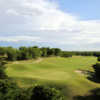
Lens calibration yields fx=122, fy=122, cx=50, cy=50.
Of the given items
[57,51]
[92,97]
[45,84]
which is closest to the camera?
[92,97]

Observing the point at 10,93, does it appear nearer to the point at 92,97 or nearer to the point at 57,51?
the point at 92,97

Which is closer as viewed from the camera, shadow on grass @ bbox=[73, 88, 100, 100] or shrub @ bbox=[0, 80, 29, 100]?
shrub @ bbox=[0, 80, 29, 100]

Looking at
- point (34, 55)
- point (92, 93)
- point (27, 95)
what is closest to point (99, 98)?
point (92, 93)

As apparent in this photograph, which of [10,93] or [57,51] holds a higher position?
[57,51]

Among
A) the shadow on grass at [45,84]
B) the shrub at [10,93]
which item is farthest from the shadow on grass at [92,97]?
the shrub at [10,93]

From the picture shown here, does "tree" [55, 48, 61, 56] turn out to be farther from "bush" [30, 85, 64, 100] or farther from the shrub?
"bush" [30, 85, 64, 100]

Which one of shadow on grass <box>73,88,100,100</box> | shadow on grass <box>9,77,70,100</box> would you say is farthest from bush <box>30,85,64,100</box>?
shadow on grass <box>9,77,70,100</box>

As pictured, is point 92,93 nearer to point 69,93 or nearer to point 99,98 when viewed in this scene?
point 99,98

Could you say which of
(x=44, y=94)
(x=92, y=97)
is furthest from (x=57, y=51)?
(x=44, y=94)

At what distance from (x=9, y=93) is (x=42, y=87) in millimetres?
7111

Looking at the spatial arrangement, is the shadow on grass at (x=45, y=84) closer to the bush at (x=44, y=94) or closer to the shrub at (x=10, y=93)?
the bush at (x=44, y=94)

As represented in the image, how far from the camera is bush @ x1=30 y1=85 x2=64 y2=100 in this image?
23003 millimetres

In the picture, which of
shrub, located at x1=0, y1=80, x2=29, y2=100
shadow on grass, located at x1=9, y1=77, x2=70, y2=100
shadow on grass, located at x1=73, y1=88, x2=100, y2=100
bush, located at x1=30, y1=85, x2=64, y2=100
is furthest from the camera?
shadow on grass, located at x1=9, y1=77, x2=70, y2=100

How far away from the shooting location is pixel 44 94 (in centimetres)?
2320
